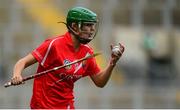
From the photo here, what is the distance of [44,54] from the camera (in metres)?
7.07

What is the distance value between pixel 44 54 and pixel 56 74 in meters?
0.19

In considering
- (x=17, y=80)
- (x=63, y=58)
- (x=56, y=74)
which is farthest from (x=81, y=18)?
(x=17, y=80)

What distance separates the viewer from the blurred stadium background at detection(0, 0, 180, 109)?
1695 centimetres

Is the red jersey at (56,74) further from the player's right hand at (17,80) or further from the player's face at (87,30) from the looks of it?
the player's right hand at (17,80)

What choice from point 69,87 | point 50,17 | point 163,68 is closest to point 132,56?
point 163,68

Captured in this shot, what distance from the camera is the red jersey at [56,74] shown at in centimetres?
707

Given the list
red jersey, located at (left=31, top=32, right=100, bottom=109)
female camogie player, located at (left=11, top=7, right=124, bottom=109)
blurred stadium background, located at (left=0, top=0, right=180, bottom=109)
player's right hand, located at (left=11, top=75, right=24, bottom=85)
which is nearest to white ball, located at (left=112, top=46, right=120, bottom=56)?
female camogie player, located at (left=11, top=7, right=124, bottom=109)

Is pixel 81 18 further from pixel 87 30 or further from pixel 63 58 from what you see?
pixel 63 58

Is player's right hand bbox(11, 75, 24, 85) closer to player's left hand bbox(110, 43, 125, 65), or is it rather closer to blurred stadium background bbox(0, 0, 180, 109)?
player's left hand bbox(110, 43, 125, 65)

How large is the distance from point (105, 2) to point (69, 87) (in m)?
11.4

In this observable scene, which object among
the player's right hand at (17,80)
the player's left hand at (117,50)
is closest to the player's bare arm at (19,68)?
the player's right hand at (17,80)

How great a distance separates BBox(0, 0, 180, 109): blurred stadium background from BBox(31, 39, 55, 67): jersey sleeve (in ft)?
30.9

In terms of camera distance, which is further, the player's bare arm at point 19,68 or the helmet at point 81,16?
the helmet at point 81,16

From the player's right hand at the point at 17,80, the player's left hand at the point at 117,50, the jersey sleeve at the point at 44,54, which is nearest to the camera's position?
the player's right hand at the point at 17,80
